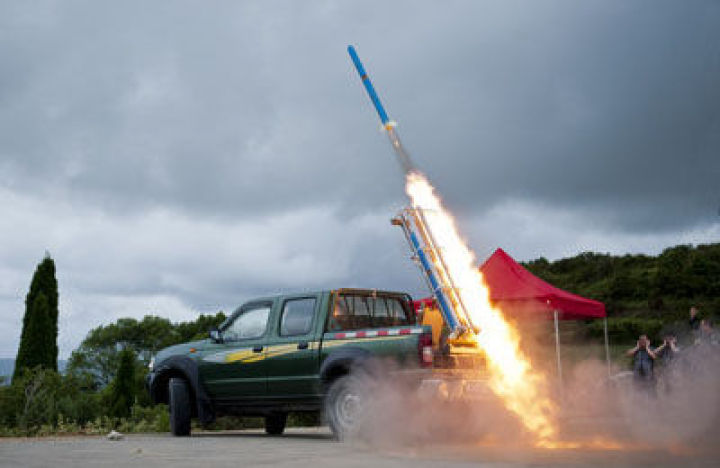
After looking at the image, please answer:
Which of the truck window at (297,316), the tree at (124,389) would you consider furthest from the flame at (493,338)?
the tree at (124,389)

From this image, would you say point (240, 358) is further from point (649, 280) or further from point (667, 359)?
point (649, 280)

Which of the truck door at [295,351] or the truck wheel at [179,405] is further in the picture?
the truck wheel at [179,405]

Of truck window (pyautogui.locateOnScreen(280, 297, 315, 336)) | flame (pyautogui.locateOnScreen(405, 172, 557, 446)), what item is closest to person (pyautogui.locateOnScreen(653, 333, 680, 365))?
flame (pyautogui.locateOnScreen(405, 172, 557, 446))

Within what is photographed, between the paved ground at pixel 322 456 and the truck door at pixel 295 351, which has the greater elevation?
the truck door at pixel 295 351

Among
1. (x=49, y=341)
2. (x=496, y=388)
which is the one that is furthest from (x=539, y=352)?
(x=496, y=388)

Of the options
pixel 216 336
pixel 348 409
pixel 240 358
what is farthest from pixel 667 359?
pixel 216 336

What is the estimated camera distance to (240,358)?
458 inches

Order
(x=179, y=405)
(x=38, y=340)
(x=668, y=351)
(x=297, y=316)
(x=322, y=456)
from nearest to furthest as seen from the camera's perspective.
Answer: (x=322, y=456)
(x=297, y=316)
(x=179, y=405)
(x=668, y=351)
(x=38, y=340)

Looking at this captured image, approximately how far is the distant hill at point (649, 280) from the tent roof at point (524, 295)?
12061 mm

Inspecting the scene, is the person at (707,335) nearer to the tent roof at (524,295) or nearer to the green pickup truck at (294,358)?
the tent roof at (524,295)

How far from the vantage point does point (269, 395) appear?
11352 mm

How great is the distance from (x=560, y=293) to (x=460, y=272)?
6799 millimetres

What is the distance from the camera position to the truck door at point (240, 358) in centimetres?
1148

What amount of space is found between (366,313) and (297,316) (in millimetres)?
1047
